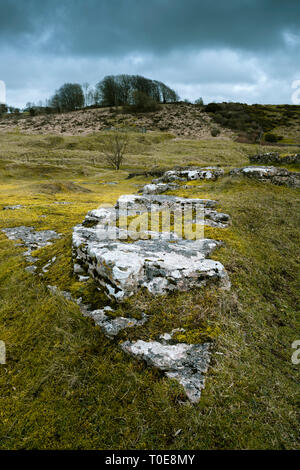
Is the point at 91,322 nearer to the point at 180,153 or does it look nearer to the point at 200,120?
the point at 180,153

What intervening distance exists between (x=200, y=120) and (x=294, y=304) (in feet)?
333

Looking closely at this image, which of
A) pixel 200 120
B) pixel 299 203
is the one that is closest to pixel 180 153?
pixel 200 120

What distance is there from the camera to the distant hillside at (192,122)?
76.6m

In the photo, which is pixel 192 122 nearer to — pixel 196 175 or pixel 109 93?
pixel 109 93

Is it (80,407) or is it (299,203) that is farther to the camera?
(299,203)

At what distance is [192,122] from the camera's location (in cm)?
9075

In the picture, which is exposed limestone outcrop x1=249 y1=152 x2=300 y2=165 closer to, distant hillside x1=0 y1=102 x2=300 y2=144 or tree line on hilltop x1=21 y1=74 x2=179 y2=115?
distant hillside x1=0 y1=102 x2=300 y2=144

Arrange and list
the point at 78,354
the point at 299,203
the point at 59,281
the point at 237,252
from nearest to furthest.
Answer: the point at 78,354 → the point at 59,281 → the point at 237,252 → the point at 299,203

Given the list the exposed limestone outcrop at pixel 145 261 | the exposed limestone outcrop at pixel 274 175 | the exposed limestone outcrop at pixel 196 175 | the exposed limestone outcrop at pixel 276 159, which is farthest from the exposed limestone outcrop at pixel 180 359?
the exposed limestone outcrop at pixel 276 159

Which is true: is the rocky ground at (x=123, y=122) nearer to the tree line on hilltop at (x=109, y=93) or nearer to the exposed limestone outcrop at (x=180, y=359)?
the tree line on hilltop at (x=109, y=93)

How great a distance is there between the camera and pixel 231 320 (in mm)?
3691

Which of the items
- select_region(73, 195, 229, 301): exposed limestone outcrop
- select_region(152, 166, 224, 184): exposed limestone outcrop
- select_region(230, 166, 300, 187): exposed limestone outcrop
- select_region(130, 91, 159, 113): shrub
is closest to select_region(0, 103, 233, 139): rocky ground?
select_region(130, 91, 159, 113): shrub

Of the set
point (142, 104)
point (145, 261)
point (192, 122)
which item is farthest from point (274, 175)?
point (142, 104)

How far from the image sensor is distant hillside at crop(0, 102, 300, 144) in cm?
7656
